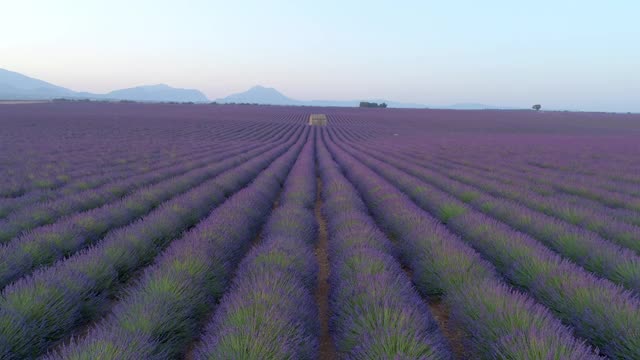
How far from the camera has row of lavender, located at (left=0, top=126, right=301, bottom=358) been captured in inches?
96.5

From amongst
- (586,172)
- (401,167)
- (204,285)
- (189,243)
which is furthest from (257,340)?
(586,172)

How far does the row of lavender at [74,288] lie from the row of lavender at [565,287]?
3.73 meters

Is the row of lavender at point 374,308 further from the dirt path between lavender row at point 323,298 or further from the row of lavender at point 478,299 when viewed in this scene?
the row of lavender at point 478,299

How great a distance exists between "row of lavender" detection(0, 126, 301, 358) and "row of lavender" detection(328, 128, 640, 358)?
3.73 meters

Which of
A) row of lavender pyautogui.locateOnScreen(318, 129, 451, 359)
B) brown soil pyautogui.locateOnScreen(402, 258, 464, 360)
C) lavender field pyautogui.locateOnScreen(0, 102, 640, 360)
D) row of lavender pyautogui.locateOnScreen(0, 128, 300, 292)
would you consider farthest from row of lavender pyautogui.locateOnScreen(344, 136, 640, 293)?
row of lavender pyautogui.locateOnScreen(0, 128, 300, 292)

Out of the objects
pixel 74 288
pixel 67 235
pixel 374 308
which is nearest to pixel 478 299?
pixel 374 308

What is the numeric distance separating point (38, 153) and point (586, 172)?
1910 cm

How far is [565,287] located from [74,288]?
3.90 m

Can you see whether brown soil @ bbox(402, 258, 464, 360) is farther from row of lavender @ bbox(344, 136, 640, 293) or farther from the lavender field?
row of lavender @ bbox(344, 136, 640, 293)

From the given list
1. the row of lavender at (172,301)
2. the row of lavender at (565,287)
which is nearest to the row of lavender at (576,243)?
the row of lavender at (565,287)

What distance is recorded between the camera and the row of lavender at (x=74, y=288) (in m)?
2.45

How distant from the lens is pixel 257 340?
2.07 metres

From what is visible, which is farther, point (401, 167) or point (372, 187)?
point (401, 167)

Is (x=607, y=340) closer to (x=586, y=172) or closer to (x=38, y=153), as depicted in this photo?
(x=586, y=172)
